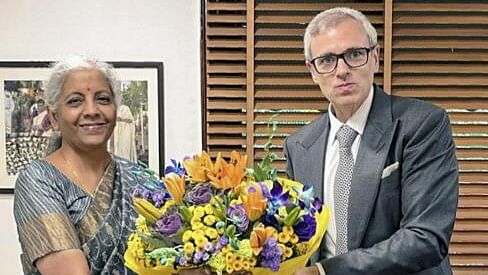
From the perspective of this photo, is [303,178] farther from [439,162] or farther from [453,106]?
[453,106]

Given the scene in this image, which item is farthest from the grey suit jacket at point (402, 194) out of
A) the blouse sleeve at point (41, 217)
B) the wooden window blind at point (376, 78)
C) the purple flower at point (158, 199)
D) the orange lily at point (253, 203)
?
the wooden window blind at point (376, 78)

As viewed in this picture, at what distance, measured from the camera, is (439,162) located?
64.3 inches

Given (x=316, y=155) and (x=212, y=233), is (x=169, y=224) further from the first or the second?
(x=316, y=155)

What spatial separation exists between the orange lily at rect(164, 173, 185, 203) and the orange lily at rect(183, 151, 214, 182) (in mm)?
27

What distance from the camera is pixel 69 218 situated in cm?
174

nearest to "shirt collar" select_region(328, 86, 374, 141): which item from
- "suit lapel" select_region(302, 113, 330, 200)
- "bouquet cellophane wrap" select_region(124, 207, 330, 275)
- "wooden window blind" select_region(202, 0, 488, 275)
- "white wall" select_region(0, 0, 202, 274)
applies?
"suit lapel" select_region(302, 113, 330, 200)

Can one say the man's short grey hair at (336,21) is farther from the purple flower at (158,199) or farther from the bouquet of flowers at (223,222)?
the purple flower at (158,199)

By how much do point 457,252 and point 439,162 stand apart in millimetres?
1489

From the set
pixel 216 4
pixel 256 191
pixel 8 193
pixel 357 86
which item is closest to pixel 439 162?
pixel 357 86

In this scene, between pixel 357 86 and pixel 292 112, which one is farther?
pixel 292 112

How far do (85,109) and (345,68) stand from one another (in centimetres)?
76

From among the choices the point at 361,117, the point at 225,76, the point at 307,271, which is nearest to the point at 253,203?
the point at 307,271

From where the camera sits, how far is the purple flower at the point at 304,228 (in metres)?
1.35

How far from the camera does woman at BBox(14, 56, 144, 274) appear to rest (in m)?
1.69
